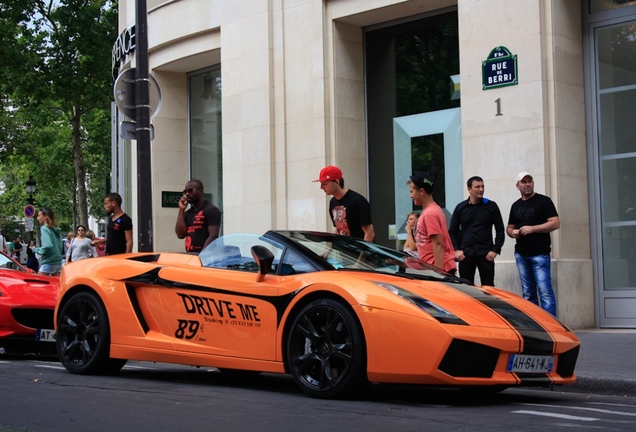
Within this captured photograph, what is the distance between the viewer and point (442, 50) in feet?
47.2

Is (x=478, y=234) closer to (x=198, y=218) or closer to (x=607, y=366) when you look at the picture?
(x=607, y=366)

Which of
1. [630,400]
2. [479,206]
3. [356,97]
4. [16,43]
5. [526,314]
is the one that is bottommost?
[630,400]

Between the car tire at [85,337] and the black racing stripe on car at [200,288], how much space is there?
426 mm

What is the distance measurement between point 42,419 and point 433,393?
117 inches

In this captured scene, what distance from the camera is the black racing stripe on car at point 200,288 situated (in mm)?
6969

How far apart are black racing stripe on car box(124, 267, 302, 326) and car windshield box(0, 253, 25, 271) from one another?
3.66 meters

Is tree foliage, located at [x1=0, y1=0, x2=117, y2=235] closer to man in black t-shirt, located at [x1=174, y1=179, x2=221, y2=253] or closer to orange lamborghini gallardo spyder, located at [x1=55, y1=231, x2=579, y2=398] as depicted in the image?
man in black t-shirt, located at [x1=174, y1=179, x2=221, y2=253]

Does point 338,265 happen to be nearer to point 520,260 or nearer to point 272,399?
point 272,399

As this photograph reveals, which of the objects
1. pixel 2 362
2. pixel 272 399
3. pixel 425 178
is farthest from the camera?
pixel 2 362

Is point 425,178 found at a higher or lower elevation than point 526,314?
higher

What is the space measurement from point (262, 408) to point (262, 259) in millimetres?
1193

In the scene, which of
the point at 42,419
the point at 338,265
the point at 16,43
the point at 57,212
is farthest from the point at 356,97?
the point at 57,212

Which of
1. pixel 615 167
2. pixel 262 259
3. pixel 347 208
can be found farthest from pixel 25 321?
pixel 615 167

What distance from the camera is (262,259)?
7078 millimetres
